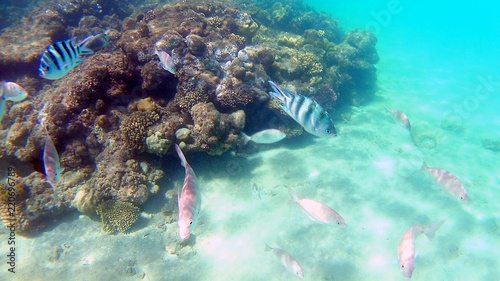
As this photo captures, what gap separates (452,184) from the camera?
195 inches

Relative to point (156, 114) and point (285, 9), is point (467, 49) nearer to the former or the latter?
point (285, 9)

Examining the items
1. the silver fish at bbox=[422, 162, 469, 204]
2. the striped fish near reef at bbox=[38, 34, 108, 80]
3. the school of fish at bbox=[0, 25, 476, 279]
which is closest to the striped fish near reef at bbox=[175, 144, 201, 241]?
the school of fish at bbox=[0, 25, 476, 279]

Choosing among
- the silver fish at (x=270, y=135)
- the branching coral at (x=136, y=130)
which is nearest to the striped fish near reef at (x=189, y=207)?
the silver fish at (x=270, y=135)

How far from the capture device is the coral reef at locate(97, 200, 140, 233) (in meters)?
4.90

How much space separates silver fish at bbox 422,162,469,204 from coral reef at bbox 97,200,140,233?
7.11m

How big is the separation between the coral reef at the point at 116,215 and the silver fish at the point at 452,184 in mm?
7115

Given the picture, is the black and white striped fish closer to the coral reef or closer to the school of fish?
the school of fish

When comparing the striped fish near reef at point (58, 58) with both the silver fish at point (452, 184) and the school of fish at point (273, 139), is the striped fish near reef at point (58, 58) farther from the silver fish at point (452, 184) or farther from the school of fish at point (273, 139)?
the silver fish at point (452, 184)

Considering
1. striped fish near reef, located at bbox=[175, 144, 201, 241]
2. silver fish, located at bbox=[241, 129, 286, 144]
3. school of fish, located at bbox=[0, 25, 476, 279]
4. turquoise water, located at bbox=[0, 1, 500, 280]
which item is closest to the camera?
striped fish near reef, located at bbox=[175, 144, 201, 241]

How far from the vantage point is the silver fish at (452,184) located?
4.82m

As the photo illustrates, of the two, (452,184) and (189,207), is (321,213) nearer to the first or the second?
(189,207)

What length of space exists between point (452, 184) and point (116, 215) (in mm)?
7543

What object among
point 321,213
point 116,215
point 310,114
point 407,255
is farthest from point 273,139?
point 116,215

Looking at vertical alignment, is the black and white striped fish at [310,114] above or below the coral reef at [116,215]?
above
